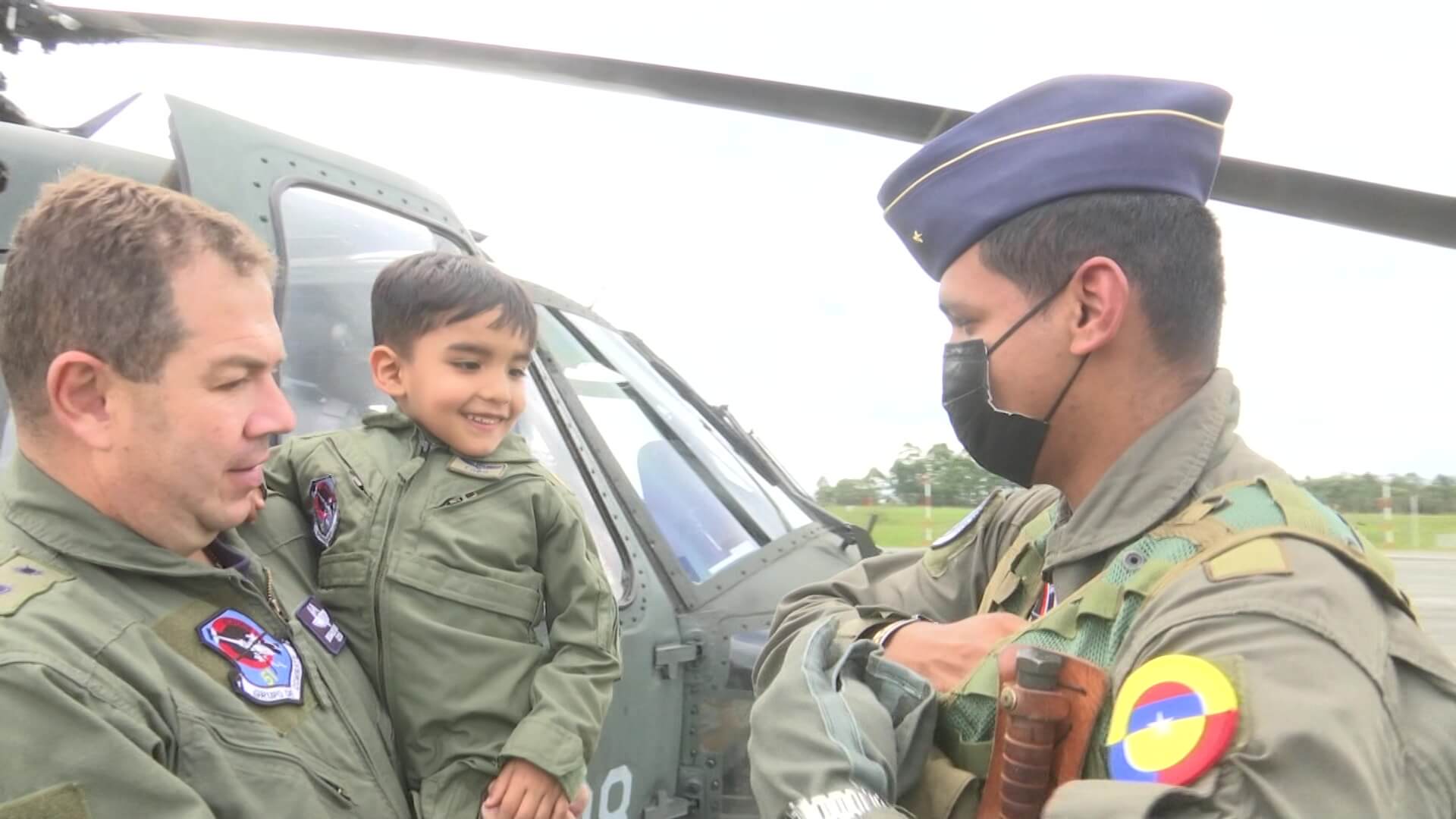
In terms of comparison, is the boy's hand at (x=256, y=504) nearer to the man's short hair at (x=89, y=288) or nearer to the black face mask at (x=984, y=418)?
the man's short hair at (x=89, y=288)

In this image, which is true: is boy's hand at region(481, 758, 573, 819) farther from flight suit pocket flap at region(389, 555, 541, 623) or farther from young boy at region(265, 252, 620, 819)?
flight suit pocket flap at region(389, 555, 541, 623)

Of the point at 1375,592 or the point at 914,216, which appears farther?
the point at 914,216

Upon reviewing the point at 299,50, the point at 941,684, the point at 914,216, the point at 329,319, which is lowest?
the point at 941,684

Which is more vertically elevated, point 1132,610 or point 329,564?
point 1132,610

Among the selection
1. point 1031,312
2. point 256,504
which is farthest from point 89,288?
point 1031,312

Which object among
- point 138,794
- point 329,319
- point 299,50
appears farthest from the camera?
point 299,50

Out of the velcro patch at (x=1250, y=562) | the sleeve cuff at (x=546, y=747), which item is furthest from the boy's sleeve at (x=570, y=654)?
the velcro patch at (x=1250, y=562)

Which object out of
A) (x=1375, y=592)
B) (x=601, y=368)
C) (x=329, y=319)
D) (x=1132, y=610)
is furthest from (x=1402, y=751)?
(x=601, y=368)

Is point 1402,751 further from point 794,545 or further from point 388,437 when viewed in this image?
point 794,545

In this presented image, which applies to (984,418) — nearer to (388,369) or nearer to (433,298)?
(433,298)

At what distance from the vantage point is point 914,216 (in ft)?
5.05

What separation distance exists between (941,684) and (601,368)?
2.08 meters

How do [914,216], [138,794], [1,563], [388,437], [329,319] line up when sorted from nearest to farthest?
1. [138,794]
2. [1,563]
3. [914,216]
4. [388,437]
5. [329,319]

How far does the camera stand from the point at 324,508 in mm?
1853
